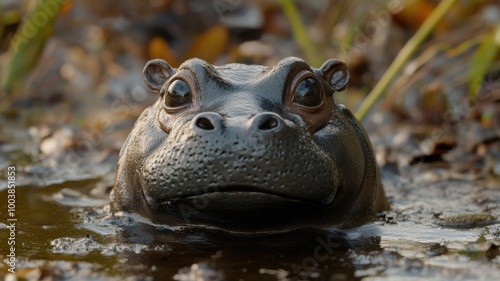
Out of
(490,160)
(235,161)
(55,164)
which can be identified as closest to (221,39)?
(55,164)

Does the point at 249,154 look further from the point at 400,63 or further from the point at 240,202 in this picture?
the point at 400,63

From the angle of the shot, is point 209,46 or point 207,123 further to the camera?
point 209,46

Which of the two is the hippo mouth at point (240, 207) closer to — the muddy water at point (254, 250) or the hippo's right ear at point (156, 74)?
the muddy water at point (254, 250)

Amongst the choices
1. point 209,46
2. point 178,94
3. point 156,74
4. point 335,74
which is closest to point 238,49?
point 209,46

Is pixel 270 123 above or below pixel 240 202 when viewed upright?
above

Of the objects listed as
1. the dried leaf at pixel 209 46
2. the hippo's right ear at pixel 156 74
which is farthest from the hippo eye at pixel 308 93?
the dried leaf at pixel 209 46

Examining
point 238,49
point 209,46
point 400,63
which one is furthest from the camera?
point 238,49

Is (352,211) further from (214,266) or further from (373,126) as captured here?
(373,126)
